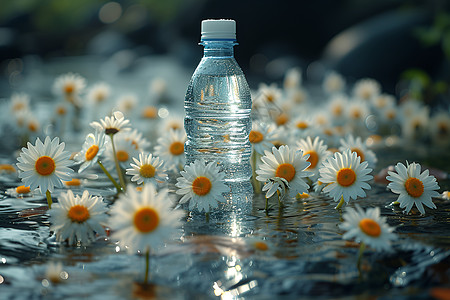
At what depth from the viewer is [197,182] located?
9.80 feet

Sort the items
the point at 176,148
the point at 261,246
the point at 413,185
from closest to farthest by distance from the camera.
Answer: the point at 261,246
the point at 413,185
the point at 176,148

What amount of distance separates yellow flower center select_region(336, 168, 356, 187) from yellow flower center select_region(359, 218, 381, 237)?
1.90ft

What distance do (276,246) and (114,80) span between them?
1074 centimetres

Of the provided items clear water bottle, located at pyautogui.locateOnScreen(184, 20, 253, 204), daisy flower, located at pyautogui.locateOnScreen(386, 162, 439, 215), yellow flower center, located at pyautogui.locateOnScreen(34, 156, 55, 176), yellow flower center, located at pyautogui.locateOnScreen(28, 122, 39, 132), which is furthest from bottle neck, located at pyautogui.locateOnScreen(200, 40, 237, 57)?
yellow flower center, located at pyautogui.locateOnScreen(28, 122, 39, 132)

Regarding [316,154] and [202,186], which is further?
[316,154]

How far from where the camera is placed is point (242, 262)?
2592mm

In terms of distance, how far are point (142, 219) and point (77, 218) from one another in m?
0.58

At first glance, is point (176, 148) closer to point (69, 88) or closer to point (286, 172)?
point (286, 172)

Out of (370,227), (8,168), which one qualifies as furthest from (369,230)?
(8,168)

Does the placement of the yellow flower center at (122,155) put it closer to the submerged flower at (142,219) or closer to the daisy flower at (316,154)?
the daisy flower at (316,154)

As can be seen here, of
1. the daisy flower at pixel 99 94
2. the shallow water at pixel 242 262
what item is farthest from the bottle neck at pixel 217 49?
the daisy flower at pixel 99 94

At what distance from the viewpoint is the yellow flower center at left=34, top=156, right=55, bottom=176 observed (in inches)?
120

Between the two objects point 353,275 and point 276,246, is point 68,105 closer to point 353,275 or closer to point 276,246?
point 276,246

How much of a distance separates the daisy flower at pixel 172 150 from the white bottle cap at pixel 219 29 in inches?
28.6
